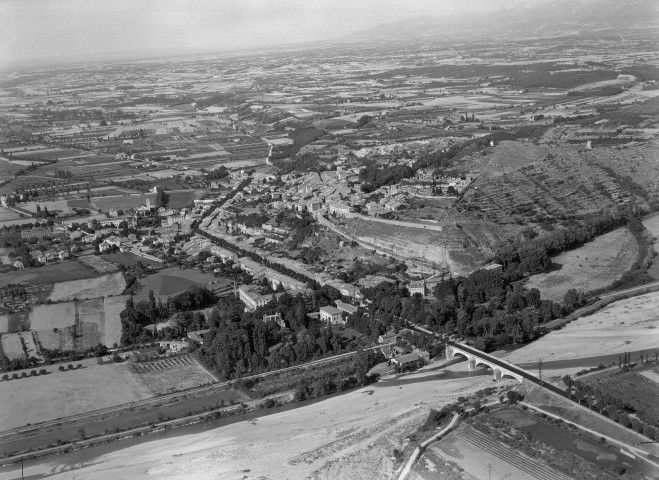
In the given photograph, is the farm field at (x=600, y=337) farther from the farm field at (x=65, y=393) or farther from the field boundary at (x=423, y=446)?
the farm field at (x=65, y=393)

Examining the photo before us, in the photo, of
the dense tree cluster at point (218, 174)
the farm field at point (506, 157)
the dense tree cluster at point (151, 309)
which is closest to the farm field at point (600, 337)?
the dense tree cluster at point (151, 309)

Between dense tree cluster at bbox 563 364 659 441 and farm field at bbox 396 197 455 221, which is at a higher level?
farm field at bbox 396 197 455 221

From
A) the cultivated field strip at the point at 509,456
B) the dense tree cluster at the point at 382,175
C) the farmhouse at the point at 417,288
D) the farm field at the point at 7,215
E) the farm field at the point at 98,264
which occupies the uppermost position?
the dense tree cluster at the point at 382,175

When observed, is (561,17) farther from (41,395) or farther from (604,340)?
(41,395)

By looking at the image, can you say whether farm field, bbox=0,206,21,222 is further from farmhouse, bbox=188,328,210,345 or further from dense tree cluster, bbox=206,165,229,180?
farmhouse, bbox=188,328,210,345

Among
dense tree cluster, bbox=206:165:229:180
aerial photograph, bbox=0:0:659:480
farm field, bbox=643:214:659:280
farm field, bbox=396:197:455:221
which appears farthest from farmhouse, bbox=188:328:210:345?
dense tree cluster, bbox=206:165:229:180

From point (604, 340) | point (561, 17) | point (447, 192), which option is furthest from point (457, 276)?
point (561, 17)
